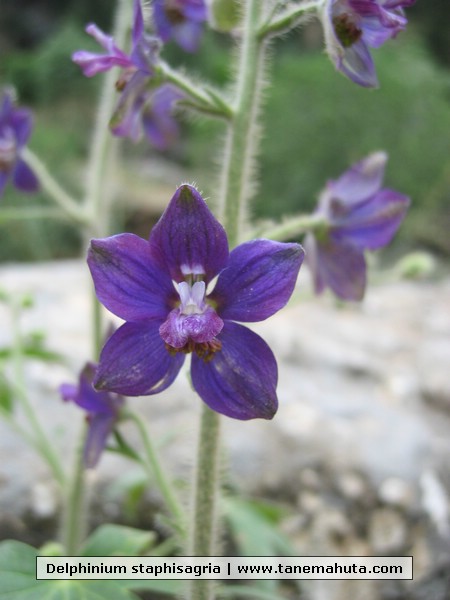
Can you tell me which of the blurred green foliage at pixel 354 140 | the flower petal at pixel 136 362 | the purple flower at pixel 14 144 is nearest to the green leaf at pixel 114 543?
the flower petal at pixel 136 362

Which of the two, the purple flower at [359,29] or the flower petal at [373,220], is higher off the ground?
the purple flower at [359,29]

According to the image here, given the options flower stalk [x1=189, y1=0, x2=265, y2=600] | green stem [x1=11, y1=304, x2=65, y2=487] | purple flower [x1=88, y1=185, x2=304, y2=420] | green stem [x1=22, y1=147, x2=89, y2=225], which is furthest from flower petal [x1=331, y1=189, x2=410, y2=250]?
green stem [x1=11, y1=304, x2=65, y2=487]

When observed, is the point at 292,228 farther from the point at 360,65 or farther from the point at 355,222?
the point at 360,65

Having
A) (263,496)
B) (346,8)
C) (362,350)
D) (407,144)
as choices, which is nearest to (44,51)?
(407,144)

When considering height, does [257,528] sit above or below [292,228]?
below

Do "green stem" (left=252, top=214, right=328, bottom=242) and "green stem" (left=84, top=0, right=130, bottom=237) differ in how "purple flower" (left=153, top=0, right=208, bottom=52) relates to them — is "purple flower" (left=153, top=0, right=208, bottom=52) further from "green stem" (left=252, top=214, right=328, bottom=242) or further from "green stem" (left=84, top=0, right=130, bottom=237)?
"green stem" (left=252, top=214, right=328, bottom=242)

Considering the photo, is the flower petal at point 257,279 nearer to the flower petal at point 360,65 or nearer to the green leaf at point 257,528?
the flower petal at point 360,65

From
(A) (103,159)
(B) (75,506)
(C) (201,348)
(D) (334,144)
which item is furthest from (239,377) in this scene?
(D) (334,144)
